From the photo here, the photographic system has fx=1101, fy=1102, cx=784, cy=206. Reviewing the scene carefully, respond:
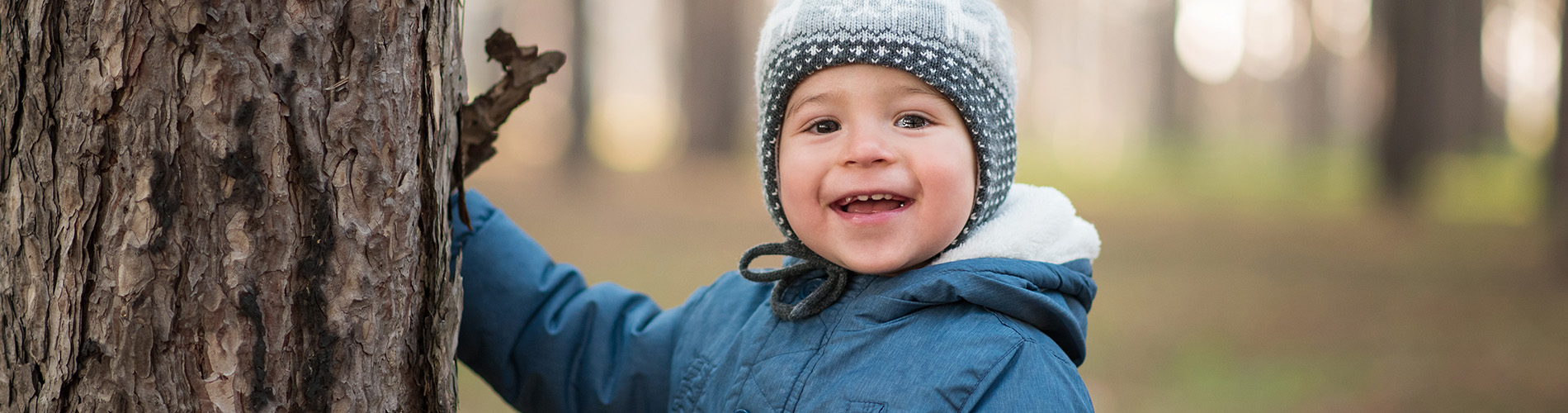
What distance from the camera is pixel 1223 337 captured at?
600 centimetres

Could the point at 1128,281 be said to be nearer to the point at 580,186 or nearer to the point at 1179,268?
the point at 1179,268

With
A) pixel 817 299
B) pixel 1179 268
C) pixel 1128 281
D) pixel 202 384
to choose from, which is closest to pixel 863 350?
pixel 817 299

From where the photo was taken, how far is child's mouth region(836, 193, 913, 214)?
1.87 m

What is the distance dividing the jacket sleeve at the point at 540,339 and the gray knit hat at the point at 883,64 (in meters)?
0.32

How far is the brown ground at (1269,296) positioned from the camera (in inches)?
195

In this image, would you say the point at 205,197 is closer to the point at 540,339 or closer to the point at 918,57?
the point at 540,339

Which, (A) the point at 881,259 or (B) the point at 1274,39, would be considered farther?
(B) the point at 1274,39

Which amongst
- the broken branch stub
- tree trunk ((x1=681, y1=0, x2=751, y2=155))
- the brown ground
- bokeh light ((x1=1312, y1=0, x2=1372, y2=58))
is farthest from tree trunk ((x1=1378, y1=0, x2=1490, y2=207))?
bokeh light ((x1=1312, y1=0, x2=1372, y2=58))

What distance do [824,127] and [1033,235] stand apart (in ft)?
1.36

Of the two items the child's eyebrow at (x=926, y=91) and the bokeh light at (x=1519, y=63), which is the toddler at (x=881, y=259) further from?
the bokeh light at (x=1519, y=63)

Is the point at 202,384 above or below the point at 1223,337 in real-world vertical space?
above

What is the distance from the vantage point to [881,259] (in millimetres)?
1829

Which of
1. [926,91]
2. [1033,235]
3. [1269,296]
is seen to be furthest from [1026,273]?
[1269,296]

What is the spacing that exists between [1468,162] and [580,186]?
47.3ft
